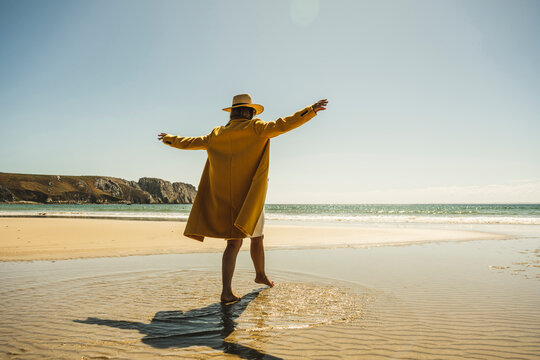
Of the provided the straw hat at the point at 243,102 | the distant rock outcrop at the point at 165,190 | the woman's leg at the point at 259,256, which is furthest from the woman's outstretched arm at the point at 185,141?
the distant rock outcrop at the point at 165,190

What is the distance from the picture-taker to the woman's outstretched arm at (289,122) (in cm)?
318

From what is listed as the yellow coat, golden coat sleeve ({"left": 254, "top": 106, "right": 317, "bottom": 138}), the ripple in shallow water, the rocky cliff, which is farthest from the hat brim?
the rocky cliff

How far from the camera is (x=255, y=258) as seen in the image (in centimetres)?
418

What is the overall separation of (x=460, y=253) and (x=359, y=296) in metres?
4.59

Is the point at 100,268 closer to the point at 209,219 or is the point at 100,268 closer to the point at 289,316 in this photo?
the point at 209,219

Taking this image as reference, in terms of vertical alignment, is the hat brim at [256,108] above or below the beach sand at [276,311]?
above

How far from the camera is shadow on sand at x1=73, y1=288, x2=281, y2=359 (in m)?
2.35

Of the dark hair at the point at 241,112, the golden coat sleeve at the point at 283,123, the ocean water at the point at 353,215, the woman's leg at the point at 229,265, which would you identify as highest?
the dark hair at the point at 241,112

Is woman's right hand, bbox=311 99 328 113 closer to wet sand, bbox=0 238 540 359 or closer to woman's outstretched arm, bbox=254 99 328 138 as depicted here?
woman's outstretched arm, bbox=254 99 328 138

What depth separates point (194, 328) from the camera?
2.71m

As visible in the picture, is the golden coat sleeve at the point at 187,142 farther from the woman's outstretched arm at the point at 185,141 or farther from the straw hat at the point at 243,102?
the straw hat at the point at 243,102

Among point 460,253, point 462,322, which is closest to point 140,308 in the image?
point 462,322

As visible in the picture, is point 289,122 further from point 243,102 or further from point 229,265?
point 229,265

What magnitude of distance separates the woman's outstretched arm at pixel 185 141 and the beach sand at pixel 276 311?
1.69m
